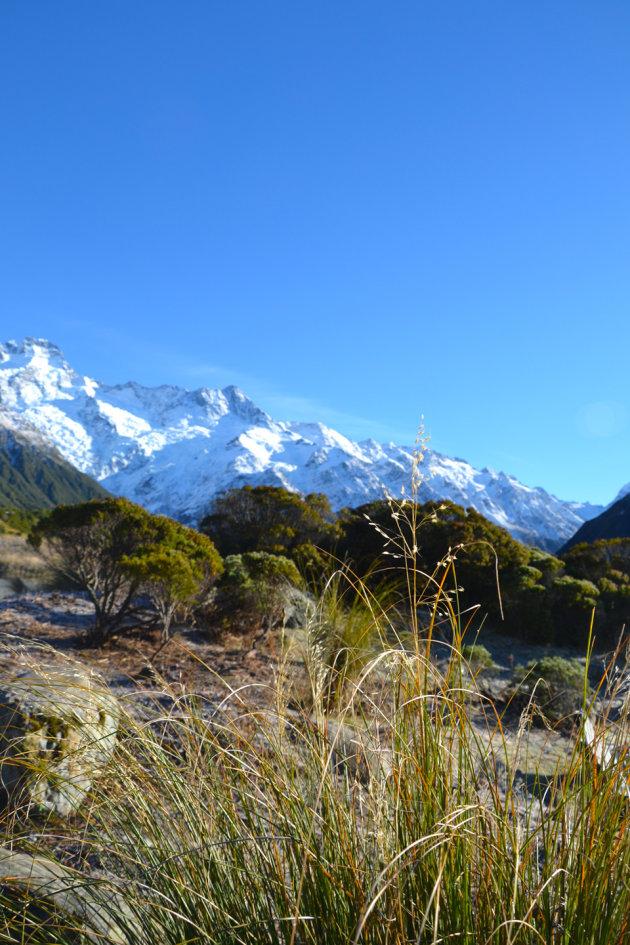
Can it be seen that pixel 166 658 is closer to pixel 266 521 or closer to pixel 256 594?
pixel 256 594

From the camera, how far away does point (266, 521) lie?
43.5ft

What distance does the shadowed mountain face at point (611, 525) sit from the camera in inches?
1614

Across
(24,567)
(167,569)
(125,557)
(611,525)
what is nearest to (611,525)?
(611,525)

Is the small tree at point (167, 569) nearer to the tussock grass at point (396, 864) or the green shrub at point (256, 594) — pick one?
the green shrub at point (256, 594)

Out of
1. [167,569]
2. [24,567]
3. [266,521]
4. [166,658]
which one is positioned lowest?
[24,567]

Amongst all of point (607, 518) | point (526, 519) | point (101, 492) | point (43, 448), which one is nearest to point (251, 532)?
point (607, 518)

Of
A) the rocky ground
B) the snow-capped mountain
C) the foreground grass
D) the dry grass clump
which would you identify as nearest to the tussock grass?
the foreground grass

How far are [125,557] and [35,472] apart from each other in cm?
14408

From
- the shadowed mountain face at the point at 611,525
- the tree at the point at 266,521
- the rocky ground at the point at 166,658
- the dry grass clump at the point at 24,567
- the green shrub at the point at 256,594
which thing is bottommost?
the dry grass clump at the point at 24,567

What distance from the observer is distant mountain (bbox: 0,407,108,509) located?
397ft

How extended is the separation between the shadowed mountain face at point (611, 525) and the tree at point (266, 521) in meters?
34.7

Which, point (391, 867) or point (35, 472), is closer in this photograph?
point (391, 867)

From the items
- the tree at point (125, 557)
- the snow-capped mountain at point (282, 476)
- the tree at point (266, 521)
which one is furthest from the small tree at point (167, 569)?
the snow-capped mountain at point (282, 476)

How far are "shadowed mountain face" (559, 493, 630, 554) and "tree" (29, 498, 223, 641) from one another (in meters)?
40.8
